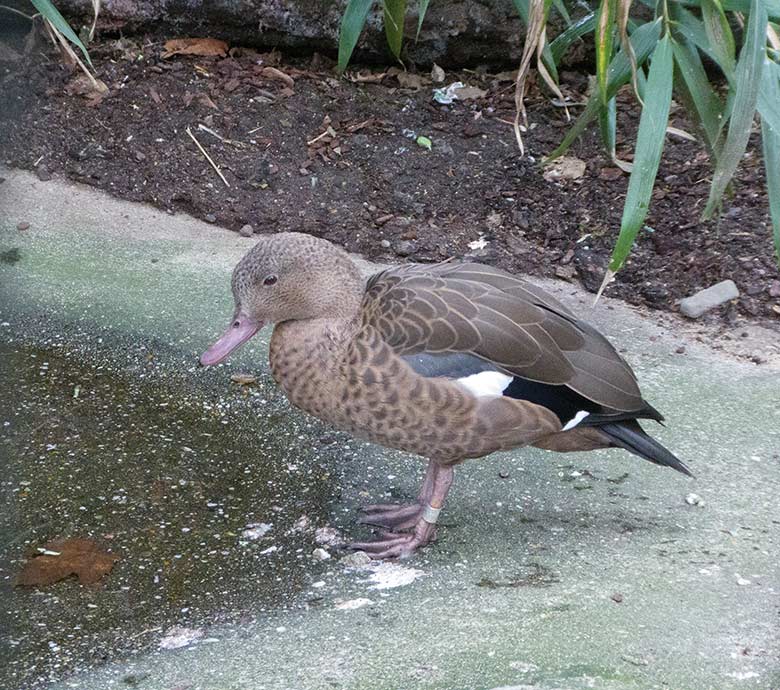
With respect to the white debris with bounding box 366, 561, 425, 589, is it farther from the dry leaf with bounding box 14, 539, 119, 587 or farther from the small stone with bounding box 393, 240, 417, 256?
the small stone with bounding box 393, 240, 417, 256

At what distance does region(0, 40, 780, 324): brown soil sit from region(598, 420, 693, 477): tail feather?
136 cm

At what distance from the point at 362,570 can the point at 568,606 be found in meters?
0.57

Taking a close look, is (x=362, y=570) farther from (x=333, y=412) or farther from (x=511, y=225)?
(x=511, y=225)

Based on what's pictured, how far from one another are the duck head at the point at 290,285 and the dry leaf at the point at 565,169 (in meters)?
2.31

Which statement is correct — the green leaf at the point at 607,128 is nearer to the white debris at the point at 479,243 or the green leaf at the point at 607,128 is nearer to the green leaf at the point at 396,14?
the green leaf at the point at 396,14

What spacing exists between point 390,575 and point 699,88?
1630 millimetres

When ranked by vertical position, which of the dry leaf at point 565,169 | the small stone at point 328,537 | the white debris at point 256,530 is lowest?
the white debris at point 256,530

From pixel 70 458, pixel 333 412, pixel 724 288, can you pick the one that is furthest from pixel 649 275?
pixel 70 458

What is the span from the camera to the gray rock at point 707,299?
14.6 ft

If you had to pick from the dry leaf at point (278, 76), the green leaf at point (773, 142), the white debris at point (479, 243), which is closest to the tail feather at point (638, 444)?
the green leaf at point (773, 142)

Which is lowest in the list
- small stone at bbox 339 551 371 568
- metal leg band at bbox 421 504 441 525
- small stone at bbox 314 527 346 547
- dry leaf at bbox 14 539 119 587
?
dry leaf at bbox 14 539 119 587

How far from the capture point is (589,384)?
319 cm

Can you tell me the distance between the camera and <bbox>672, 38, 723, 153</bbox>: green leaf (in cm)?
324

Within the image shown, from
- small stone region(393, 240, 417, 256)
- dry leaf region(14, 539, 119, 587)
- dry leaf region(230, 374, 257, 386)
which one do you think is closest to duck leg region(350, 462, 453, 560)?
dry leaf region(14, 539, 119, 587)
